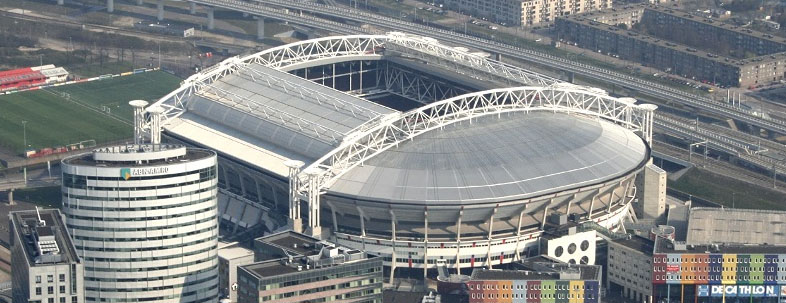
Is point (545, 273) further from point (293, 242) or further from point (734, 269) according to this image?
point (293, 242)

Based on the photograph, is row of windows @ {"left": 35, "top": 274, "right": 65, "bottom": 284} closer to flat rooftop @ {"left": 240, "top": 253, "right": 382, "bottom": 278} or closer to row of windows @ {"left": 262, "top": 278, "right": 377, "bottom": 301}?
flat rooftop @ {"left": 240, "top": 253, "right": 382, "bottom": 278}

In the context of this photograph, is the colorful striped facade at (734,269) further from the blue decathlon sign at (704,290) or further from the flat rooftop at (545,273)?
the flat rooftop at (545,273)

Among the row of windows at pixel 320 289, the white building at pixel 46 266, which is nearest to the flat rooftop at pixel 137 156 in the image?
the white building at pixel 46 266

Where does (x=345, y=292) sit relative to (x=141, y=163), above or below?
below

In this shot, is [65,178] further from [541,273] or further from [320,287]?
[541,273]

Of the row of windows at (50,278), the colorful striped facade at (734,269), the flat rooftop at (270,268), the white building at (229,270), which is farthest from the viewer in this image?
the white building at (229,270)

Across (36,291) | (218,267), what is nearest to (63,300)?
(36,291)

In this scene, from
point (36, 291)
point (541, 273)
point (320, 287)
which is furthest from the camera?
point (541, 273)
